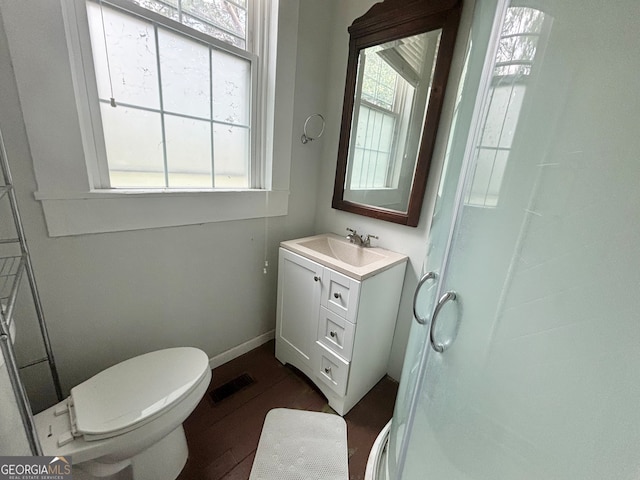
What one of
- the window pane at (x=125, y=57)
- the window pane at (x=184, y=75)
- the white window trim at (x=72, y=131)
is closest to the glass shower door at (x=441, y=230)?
the white window trim at (x=72, y=131)

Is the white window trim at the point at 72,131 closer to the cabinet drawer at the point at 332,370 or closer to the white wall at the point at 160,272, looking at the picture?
the white wall at the point at 160,272

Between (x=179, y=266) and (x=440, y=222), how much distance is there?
3.95ft

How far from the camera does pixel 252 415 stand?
1.29 metres

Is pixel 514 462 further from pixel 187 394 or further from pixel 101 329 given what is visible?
pixel 101 329

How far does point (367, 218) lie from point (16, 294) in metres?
1.45

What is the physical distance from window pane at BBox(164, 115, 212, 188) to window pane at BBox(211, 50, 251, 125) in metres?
0.12

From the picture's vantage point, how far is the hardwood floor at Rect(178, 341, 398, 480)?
108 centimetres

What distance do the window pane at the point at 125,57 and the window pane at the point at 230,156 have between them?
1.03 feet

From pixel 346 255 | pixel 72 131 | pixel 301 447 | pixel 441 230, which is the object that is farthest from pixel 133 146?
pixel 301 447

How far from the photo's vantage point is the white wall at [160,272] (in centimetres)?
92

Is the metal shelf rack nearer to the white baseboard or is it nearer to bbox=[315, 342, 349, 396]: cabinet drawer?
the white baseboard

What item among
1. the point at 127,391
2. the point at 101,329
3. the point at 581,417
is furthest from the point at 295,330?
the point at 581,417

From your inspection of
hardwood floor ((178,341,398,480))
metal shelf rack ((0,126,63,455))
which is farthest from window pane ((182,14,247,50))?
hardwood floor ((178,341,398,480))

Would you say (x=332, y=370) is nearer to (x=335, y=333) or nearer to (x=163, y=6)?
(x=335, y=333)
